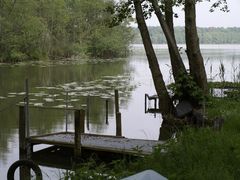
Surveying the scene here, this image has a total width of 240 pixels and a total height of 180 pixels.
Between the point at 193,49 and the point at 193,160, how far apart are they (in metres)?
7.80

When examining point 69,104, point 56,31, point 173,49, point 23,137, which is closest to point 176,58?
point 173,49

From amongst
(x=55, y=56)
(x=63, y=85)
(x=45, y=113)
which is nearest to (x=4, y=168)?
(x=45, y=113)

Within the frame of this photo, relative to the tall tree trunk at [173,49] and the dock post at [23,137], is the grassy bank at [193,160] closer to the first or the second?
the dock post at [23,137]

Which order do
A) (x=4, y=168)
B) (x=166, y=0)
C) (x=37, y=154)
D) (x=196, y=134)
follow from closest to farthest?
(x=196, y=134), (x=4, y=168), (x=37, y=154), (x=166, y=0)

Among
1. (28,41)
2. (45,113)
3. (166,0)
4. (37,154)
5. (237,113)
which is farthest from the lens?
(28,41)

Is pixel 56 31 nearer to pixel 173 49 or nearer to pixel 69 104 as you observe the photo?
pixel 69 104

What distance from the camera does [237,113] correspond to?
1041 cm

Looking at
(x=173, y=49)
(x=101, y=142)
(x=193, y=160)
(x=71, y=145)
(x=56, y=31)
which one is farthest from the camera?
(x=56, y=31)

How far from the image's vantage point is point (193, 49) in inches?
549

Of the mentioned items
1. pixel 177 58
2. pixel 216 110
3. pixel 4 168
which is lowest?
pixel 4 168

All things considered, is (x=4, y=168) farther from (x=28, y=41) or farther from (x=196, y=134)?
(x=28, y=41)

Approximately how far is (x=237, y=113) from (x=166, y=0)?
4541 millimetres

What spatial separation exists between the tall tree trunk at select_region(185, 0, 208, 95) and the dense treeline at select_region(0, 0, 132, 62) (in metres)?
37.0

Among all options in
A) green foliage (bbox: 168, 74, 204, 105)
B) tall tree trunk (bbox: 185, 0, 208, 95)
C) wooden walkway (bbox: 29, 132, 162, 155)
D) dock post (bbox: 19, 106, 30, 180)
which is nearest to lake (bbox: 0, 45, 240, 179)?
dock post (bbox: 19, 106, 30, 180)
